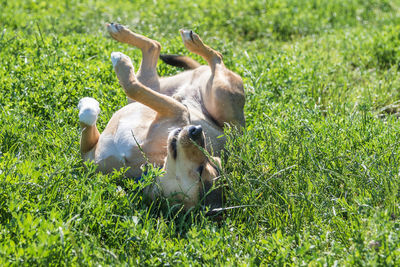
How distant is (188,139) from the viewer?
413 centimetres

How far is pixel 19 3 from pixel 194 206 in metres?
6.05

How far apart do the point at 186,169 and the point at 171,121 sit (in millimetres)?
625

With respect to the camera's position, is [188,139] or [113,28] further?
[113,28]

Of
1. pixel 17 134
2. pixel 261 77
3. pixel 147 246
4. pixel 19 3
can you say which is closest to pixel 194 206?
pixel 147 246

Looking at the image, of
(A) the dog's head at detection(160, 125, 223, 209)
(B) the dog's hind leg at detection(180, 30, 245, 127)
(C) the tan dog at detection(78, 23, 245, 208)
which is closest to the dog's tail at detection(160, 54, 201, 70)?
(C) the tan dog at detection(78, 23, 245, 208)

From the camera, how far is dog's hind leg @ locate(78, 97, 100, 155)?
4.60 meters

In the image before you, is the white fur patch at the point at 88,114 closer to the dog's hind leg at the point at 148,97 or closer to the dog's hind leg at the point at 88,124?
the dog's hind leg at the point at 88,124

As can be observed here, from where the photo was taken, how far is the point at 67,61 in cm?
631

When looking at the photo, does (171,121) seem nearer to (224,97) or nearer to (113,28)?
(224,97)

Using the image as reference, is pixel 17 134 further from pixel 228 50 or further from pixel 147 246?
pixel 228 50

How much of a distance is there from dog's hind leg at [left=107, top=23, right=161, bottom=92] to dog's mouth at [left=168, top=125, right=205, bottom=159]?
1.42 meters

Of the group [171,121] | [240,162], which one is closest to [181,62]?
[171,121]

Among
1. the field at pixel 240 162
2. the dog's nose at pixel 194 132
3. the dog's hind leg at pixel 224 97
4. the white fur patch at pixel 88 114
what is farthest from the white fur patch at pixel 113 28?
the dog's nose at pixel 194 132

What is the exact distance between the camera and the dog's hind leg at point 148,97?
4.67 m
